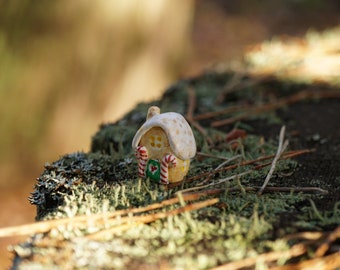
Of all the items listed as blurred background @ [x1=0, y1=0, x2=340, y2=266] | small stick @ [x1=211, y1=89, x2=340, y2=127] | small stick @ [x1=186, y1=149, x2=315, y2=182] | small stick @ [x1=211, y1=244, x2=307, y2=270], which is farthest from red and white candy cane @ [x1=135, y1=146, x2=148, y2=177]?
blurred background @ [x1=0, y1=0, x2=340, y2=266]

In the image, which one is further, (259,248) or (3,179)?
(3,179)

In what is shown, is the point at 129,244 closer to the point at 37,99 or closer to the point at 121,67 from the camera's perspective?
the point at 37,99

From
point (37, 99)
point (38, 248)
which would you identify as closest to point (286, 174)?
point (38, 248)

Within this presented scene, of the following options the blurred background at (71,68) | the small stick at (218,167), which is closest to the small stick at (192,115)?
the small stick at (218,167)

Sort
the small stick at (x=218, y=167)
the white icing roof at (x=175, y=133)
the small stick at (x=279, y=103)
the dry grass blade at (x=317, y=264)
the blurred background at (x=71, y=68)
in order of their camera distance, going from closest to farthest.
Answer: the dry grass blade at (x=317, y=264) < the white icing roof at (x=175, y=133) < the small stick at (x=218, y=167) < the small stick at (x=279, y=103) < the blurred background at (x=71, y=68)

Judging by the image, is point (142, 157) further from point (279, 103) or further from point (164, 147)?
point (279, 103)

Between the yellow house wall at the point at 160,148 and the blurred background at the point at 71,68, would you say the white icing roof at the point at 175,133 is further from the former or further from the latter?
the blurred background at the point at 71,68

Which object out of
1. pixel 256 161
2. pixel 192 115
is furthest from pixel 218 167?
pixel 192 115
